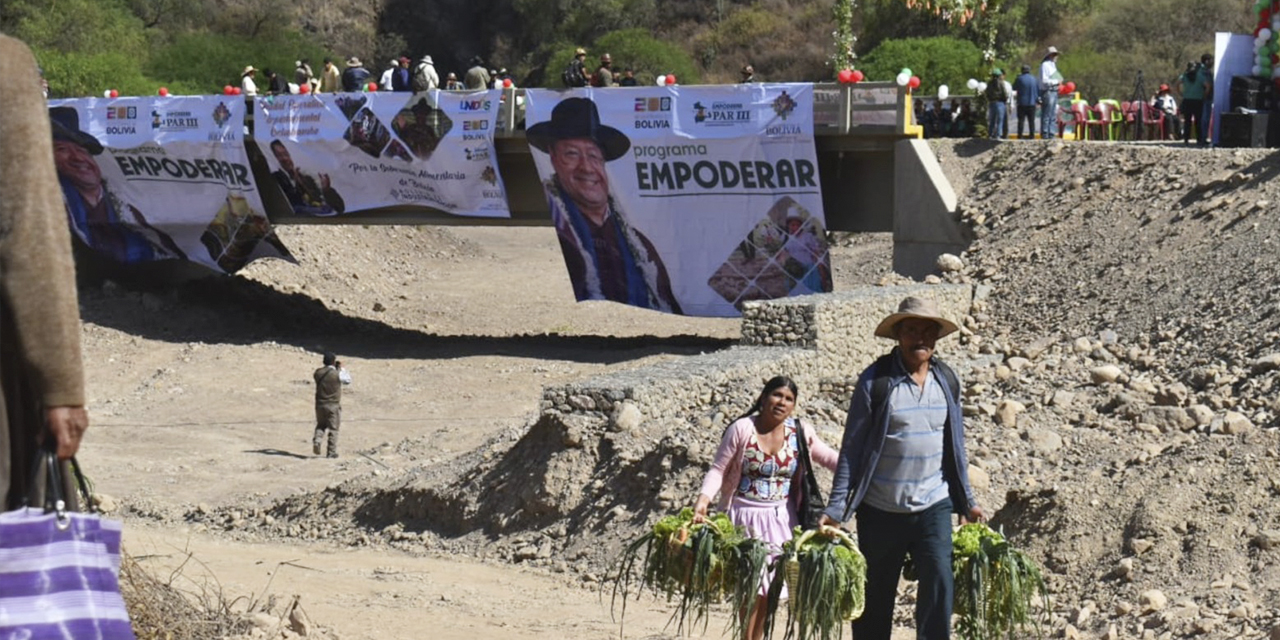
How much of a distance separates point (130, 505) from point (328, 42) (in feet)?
188

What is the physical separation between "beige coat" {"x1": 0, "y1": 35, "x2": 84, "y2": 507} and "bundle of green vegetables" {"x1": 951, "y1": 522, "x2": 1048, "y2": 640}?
426 centimetres

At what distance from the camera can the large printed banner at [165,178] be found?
95.2 feet

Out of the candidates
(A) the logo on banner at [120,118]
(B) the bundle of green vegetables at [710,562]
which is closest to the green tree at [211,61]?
(A) the logo on banner at [120,118]

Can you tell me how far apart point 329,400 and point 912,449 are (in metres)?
13.9

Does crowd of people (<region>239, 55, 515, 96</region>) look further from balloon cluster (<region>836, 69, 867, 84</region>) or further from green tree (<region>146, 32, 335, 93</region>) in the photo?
green tree (<region>146, 32, 335, 93</region>)

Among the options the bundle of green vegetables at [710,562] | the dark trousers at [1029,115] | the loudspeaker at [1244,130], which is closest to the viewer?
the bundle of green vegetables at [710,562]

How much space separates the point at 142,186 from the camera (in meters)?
30.3

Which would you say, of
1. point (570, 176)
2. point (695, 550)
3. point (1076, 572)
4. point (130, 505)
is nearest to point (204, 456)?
point (130, 505)

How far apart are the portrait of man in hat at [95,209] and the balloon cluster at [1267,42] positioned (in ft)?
59.2

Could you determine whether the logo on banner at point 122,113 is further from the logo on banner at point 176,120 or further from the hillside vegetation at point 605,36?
the hillside vegetation at point 605,36

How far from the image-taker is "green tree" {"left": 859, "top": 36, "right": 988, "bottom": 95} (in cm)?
4350

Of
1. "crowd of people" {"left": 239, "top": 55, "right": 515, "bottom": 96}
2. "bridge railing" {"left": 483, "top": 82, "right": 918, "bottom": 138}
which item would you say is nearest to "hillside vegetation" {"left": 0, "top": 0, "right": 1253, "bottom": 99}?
"bridge railing" {"left": 483, "top": 82, "right": 918, "bottom": 138}

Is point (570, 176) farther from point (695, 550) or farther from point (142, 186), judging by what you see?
point (695, 550)

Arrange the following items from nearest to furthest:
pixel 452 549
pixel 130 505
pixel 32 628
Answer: pixel 32 628 → pixel 452 549 → pixel 130 505
